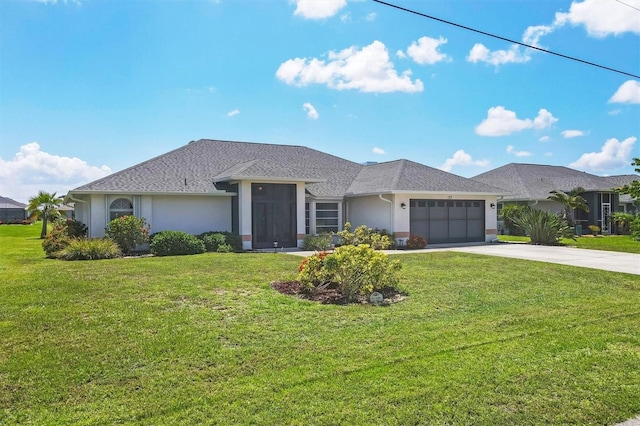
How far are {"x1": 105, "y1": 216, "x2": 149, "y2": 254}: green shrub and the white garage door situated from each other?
40.7 ft

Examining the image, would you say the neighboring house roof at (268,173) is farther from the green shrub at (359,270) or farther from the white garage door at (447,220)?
the green shrub at (359,270)

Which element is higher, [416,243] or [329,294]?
[416,243]

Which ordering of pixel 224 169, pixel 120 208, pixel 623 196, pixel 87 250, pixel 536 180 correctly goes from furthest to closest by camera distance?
1. pixel 536 180
2. pixel 623 196
3. pixel 224 169
4. pixel 120 208
5. pixel 87 250

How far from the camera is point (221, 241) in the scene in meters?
18.0

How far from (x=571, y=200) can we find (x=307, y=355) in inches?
1050

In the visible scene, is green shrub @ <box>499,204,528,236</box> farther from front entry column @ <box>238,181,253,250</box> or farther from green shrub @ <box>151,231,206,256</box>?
→ green shrub @ <box>151,231,206,256</box>

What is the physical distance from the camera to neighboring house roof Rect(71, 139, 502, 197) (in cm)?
1872

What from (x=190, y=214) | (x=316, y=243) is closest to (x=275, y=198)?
(x=316, y=243)

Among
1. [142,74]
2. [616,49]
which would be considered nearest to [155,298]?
[142,74]

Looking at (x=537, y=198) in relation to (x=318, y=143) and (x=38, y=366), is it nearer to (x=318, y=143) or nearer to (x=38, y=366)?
(x=318, y=143)

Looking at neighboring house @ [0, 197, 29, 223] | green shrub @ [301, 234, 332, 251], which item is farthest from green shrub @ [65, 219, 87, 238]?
neighboring house @ [0, 197, 29, 223]

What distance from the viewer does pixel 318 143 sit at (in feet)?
94.0

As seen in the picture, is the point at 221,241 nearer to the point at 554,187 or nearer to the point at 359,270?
the point at 359,270

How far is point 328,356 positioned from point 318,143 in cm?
2404
